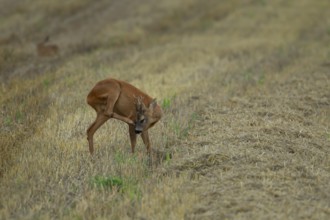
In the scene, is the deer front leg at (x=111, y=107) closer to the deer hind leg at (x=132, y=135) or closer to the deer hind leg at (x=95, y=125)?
the deer hind leg at (x=95, y=125)

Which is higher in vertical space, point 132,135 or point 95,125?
point 95,125

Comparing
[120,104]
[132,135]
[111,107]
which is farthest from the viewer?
[132,135]

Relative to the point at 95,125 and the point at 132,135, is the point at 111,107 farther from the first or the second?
the point at 132,135

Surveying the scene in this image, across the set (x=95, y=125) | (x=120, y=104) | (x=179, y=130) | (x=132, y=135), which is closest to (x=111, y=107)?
(x=120, y=104)

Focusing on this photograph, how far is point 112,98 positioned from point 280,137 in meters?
3.05

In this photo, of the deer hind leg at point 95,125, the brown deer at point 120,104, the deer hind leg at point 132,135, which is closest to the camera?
the brown deer at point 120,104

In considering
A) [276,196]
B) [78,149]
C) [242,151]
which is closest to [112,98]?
[78,149]

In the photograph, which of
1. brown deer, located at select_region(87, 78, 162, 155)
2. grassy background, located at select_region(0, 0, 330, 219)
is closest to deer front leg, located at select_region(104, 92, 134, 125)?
brown deer, located at select_region(87, 78, 162, 155)

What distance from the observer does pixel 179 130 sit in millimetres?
10953

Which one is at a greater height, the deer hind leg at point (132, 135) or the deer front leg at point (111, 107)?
the deer front leg at point (111, 107)

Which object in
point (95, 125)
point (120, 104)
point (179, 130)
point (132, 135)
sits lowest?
point (179, 130)

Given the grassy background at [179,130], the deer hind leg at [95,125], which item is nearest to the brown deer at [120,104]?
the deer hind leg at [95,125]

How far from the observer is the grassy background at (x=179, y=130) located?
7711 mm

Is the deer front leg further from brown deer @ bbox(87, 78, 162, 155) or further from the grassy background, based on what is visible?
the grassy background
